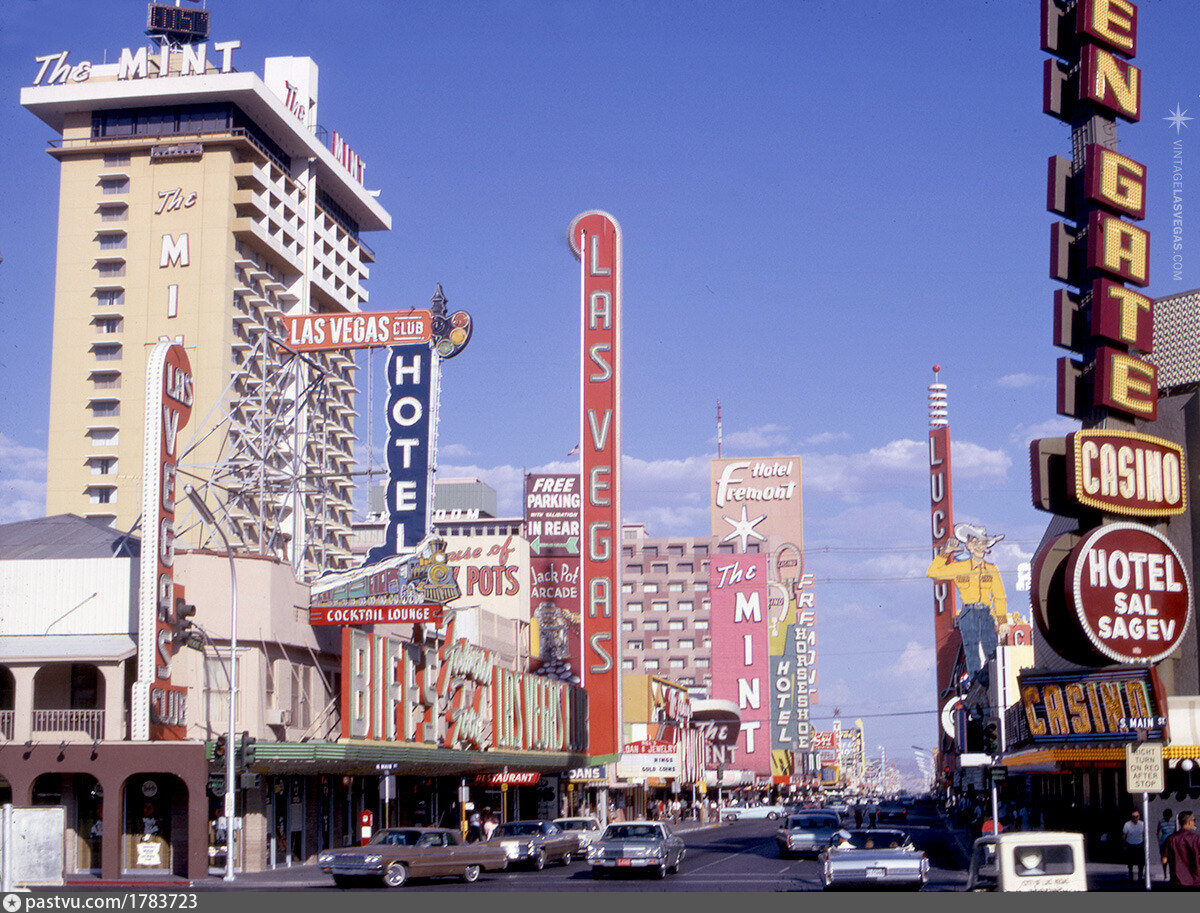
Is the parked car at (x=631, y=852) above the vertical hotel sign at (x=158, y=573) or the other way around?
the other way around

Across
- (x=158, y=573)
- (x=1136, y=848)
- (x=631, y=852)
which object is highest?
(x=158, y=573)

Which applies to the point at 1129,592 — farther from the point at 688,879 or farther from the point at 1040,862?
the point at 1040,862

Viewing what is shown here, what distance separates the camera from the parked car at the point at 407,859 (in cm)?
3553

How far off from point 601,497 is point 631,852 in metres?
40.0

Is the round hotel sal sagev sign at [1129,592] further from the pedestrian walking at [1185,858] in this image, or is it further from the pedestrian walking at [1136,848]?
the pedestrian walking at [1185,858]

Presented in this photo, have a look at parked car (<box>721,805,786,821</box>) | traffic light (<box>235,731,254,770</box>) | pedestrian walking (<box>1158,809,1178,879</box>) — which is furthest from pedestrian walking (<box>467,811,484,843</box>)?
parked car (<box>721,805,786,821</box>)

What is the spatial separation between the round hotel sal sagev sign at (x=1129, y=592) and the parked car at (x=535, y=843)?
1704 centimetres

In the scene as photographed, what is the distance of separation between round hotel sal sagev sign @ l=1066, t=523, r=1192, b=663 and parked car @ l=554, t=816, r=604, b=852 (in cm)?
1786

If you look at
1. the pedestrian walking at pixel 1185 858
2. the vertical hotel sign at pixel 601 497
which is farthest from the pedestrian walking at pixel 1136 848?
the vertical hotel sign at pixel 601 497

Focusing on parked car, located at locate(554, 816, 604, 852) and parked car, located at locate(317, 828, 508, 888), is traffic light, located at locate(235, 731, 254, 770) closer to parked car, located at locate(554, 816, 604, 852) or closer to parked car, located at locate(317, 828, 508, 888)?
parked car, located at locate(317, 828, 508, 888)

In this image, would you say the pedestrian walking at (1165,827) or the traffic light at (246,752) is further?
the traffic light at (246,752)

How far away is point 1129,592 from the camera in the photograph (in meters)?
38.6

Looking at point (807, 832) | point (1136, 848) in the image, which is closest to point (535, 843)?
point (807, 832)

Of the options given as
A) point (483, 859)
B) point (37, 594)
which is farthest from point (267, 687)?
point (483, 859)
